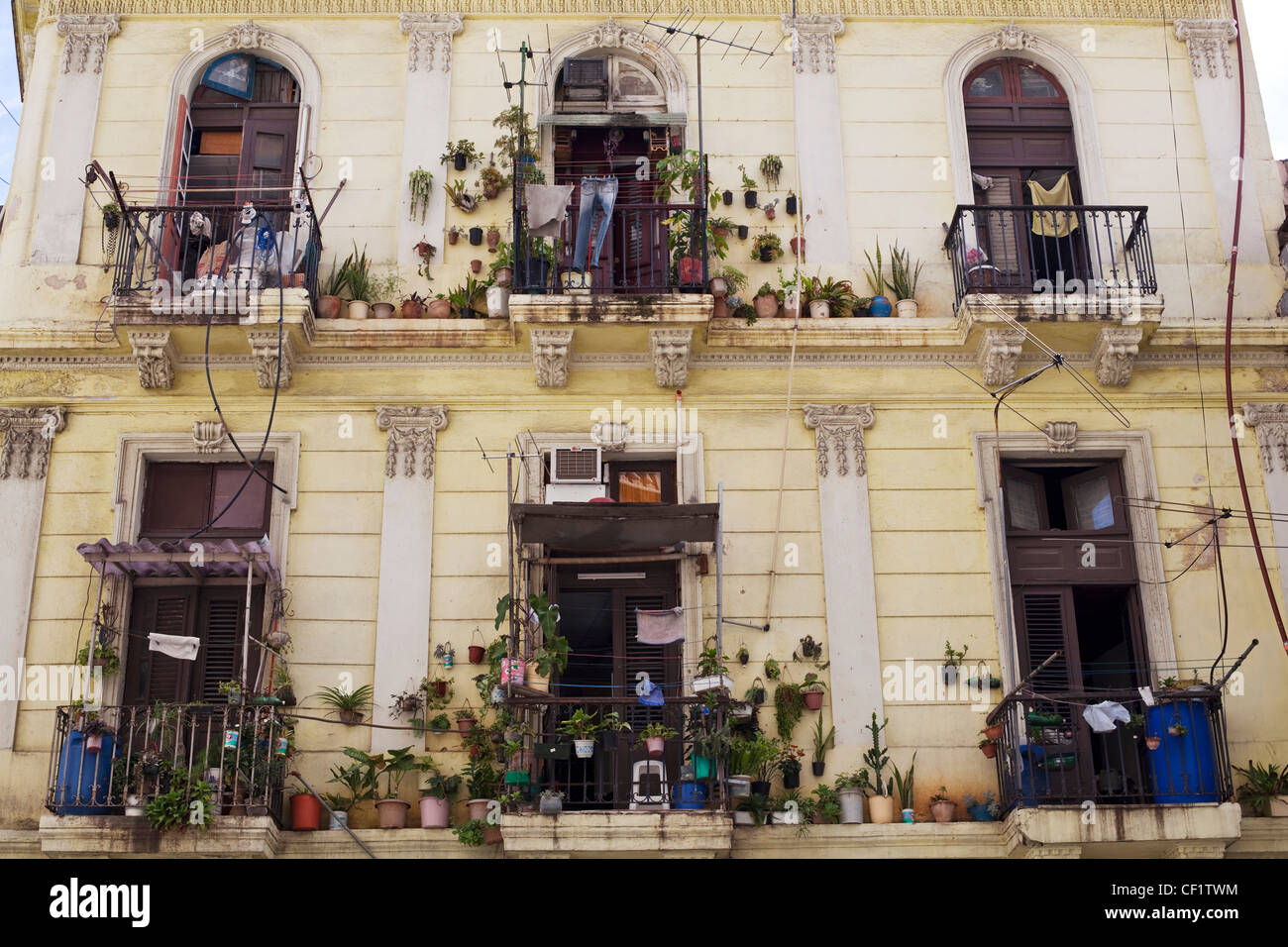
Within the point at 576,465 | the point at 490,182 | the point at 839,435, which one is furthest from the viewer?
the point at 490,182

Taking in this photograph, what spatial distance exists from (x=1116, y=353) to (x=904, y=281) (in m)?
1.94

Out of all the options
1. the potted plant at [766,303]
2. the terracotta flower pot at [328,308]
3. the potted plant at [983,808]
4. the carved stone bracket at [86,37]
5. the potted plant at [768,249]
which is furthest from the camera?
the carved stone bracket at [86,37]

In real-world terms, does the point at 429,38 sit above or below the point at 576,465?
above

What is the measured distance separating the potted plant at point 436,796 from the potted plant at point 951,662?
397cm

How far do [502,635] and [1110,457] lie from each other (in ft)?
18.1

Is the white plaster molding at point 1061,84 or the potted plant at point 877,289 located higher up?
the white plaster molding at point 1061,84

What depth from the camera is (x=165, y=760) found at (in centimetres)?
1328

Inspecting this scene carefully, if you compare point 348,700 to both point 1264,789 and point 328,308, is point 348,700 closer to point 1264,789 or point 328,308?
point 328,308

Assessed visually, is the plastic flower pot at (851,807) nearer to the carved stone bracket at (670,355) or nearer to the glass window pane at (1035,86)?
the carved stone bracket at (670,355)

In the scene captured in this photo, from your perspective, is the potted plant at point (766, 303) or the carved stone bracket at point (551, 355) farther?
the potted plant at point (766, 303)

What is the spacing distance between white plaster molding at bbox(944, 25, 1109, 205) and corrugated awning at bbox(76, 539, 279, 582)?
23.2ft

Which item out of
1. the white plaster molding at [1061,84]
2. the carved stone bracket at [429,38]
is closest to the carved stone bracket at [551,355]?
the carved stone bracket at [429,38]

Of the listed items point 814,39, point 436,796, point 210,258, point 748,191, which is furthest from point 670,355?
point 436,796

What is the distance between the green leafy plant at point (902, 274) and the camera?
51.7 feet
